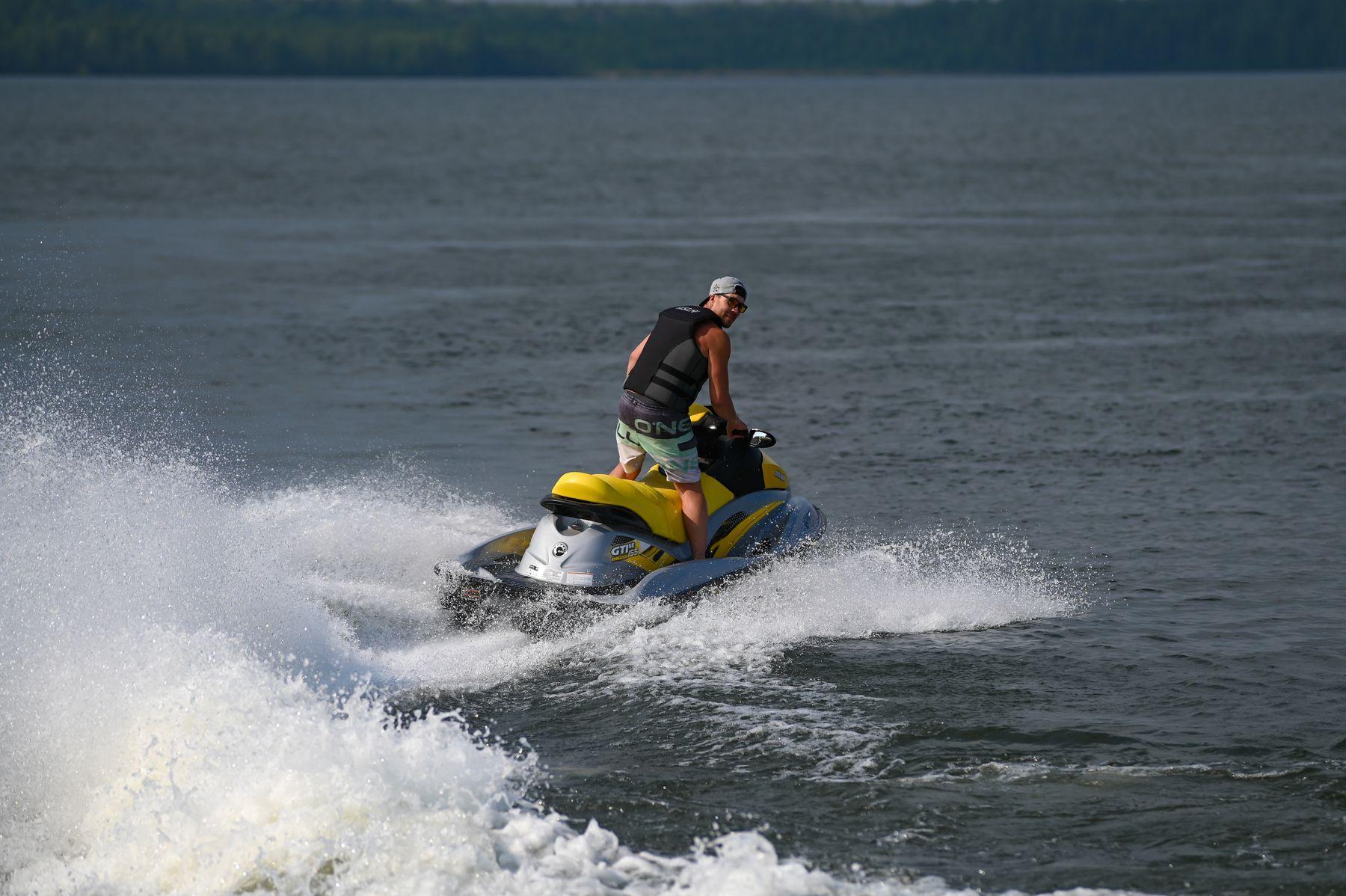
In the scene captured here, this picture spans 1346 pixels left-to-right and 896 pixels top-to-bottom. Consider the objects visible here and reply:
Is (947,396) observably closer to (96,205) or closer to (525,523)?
(525,523)

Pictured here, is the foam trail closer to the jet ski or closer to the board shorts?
the jet ski

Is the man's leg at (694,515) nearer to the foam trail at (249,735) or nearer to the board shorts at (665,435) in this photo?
the board shorts at (665,435)

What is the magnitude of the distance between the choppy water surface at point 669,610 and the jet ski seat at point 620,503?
1.53 ft

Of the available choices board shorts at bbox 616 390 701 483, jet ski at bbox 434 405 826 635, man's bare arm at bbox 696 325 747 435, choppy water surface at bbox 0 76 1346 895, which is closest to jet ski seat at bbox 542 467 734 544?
jet ski at bbox 434 405 826 635

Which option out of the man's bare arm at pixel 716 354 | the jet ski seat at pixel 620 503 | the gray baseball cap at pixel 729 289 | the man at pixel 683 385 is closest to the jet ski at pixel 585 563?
the jet ski seat at pixel 620 503

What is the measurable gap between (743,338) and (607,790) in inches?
513

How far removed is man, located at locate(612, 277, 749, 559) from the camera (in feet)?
27.6

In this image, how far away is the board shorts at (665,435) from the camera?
8484 millimetres

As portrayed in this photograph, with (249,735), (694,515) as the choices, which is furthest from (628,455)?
(249,735)

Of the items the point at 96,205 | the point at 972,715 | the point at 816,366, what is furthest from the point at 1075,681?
the point at 96,205

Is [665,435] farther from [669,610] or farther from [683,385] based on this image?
[669,610]

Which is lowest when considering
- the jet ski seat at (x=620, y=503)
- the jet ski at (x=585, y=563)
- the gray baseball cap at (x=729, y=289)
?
the jet ski at (x=585, y=563)

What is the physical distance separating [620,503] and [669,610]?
60 cm

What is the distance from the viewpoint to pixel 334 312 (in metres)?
20.4
